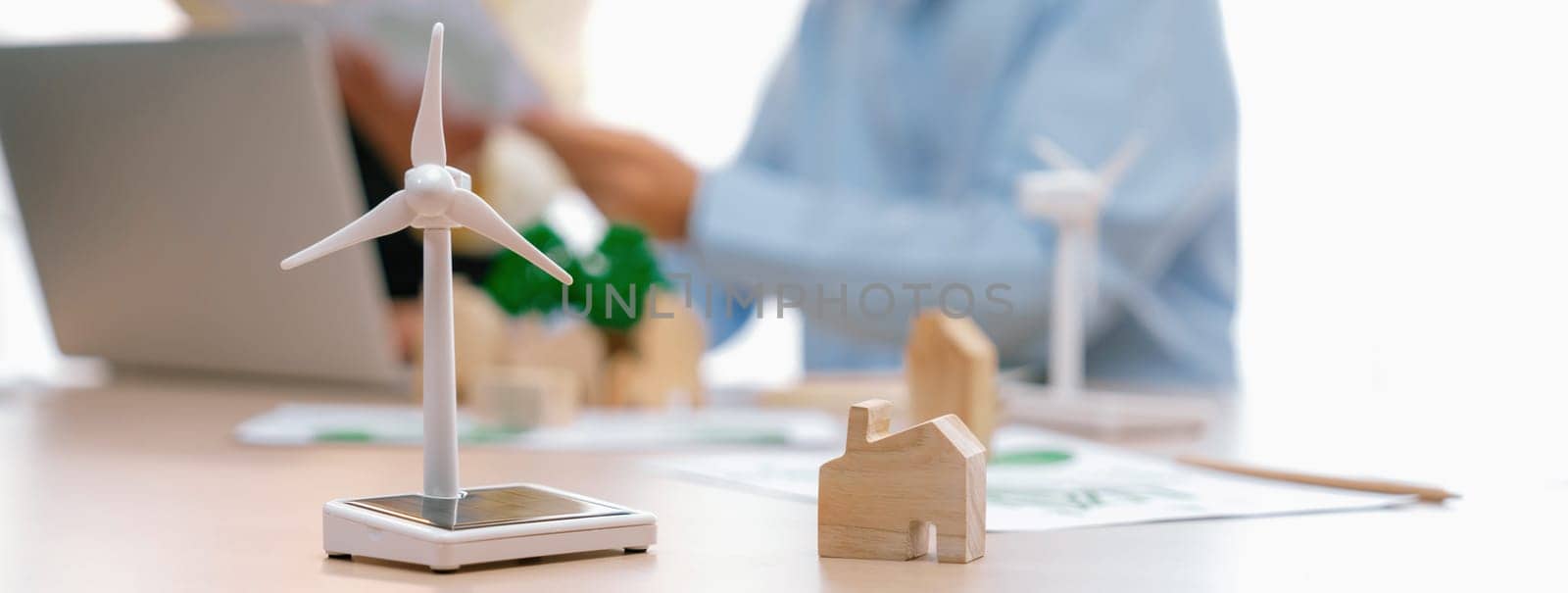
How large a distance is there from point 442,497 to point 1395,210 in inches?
46.0

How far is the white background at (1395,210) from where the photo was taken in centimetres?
135

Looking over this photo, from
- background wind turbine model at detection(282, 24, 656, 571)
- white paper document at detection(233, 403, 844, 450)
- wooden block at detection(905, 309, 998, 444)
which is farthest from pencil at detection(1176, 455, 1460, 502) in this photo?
background wind turbine model at detection(282, 24, 656, 571)

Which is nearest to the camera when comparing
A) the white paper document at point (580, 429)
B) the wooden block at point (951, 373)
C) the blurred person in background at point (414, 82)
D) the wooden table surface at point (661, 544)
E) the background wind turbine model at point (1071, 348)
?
the wooden table surface at point (661, 544)

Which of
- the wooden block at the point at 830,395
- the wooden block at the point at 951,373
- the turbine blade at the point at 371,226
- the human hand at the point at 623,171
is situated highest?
the human hand at the point at 623,171

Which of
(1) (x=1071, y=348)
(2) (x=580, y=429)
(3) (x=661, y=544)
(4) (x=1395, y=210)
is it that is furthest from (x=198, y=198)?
(4) (x=1395, y=210)

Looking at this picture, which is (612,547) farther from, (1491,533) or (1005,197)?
(1005,197)

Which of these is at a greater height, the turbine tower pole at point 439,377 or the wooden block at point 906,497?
the turbine tower pole at point 439,377

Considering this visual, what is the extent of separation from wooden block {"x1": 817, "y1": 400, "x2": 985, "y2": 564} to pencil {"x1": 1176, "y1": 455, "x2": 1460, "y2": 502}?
0.83 ft

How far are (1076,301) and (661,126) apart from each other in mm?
918

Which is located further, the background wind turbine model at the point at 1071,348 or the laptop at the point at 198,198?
the laptop at the point at 198,198

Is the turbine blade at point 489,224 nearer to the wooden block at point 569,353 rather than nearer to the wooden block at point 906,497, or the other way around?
the wooden block at point 906,497

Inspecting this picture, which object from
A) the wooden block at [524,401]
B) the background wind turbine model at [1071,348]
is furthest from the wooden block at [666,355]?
the background wind turbine model at [1071,348]

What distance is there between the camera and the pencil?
636 mm

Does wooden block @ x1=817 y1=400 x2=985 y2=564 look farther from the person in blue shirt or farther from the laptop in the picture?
the person in blue shirt
